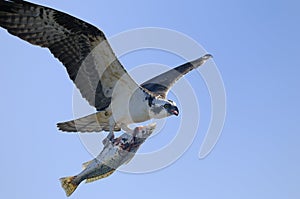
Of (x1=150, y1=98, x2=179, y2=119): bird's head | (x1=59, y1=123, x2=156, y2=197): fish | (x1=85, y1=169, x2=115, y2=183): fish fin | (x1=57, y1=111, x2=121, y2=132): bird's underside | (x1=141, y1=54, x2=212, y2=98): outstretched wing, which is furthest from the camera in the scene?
(x1=141, y1=54, x2=212, y2=98): outstretched wing

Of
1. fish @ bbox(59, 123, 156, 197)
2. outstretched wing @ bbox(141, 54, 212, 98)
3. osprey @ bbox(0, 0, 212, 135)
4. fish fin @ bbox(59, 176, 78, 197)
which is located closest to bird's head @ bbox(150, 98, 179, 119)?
osprey @ bbox(0, 0, 212, 135)

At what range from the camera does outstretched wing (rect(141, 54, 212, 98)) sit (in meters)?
17.1

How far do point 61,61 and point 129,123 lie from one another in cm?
216

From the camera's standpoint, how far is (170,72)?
751 inches

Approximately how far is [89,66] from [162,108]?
6.63 ft

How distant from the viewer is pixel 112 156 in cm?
1423

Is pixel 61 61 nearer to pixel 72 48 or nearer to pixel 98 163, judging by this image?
pixel 72 48

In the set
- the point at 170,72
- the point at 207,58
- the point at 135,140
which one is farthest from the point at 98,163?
the point at 207,58

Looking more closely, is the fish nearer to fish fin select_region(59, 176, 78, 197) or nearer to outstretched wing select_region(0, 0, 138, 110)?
fish fin select_region(59, 176, 78, 197)

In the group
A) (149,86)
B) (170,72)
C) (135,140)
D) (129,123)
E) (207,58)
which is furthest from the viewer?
(207,58)

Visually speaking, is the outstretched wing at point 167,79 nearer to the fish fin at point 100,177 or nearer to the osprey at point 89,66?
the osprey at point 89,66

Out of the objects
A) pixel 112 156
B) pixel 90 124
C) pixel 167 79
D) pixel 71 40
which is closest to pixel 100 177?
pixel 112 156

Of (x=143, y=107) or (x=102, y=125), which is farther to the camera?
(x=102, y=125)

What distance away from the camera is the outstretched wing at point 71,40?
47.7ft
